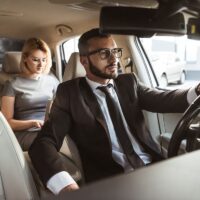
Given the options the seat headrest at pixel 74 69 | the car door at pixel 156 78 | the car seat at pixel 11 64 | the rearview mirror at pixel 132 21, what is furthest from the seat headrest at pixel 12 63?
the rearview mirror at pixel 132 21

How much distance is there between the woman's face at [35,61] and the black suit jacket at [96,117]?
88cm

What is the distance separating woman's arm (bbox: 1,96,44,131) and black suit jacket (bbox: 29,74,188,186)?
732 mm

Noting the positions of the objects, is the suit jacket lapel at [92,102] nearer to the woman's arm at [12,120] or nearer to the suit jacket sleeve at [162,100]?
the suit jacket sleeve at [162,100]

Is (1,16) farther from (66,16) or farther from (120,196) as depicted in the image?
(120,196)

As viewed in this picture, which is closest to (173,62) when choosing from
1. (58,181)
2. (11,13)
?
(11,13)

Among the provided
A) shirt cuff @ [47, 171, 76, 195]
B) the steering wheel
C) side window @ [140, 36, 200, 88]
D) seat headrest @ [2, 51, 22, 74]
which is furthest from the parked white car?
shirt cuff @ [47, 171, 76, 195]

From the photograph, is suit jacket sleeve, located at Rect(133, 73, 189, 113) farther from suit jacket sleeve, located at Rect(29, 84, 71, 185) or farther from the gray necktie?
suit jacket sleeve, located at Rect(29, 84, 71, 185)

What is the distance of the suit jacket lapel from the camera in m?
1.61

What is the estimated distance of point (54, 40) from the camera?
3.13m

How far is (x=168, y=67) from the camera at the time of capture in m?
2.94

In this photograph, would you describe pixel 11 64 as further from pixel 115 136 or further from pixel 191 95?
pixel 191 95

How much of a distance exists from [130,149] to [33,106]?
1117 millimetres

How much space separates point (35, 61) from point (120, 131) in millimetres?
1121

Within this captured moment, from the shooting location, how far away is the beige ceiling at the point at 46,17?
214 cm
